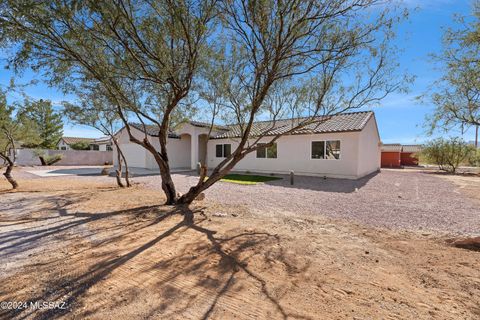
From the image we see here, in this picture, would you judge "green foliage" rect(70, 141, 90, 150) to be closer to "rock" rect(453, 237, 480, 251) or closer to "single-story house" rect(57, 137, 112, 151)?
"single-story house" rect(57, 137, 112, 151)

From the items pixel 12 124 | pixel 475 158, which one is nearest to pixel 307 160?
pixel 12 124

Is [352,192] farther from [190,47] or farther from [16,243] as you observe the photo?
[16,243]

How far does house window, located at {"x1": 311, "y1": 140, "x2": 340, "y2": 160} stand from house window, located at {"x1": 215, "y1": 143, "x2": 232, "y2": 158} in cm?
727

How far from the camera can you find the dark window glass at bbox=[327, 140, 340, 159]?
1522 cm

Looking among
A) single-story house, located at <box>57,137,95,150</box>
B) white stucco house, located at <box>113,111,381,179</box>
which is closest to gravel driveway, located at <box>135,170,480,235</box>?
white stucco house, located at <box>113,111,381,179</box>

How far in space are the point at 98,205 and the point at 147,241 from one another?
167 inches

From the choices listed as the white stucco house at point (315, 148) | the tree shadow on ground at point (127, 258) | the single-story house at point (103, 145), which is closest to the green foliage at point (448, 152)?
the white stucco house at point (315, 148)

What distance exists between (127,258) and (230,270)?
67.7 inches

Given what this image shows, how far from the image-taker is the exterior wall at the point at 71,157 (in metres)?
26.5

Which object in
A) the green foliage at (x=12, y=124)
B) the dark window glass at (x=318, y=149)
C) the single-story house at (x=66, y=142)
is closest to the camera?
the green foliage at (x=12, y=124)

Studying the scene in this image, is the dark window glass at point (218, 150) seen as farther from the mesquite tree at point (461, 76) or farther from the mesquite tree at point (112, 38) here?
the mesquite tree at point (461, 76)

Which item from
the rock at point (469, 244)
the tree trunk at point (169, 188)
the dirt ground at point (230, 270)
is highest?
the tree trunk at point (169, 188)

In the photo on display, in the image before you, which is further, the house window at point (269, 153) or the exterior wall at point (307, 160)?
the house window at point (269, 153)

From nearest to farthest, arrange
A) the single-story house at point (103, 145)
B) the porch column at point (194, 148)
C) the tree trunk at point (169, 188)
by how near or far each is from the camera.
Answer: the tree trunk at point (169, 188) → the porch column at point (194, 148) → the single-story house at point (103, 145)
